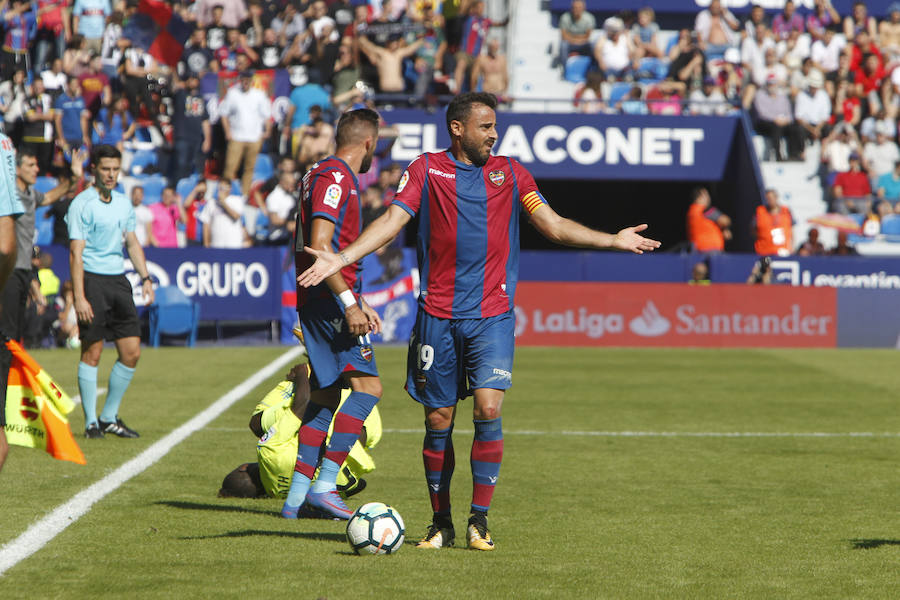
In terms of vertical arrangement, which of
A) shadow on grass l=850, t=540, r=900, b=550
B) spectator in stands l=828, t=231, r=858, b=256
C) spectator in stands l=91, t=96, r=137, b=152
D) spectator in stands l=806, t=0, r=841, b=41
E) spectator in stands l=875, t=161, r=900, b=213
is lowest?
spectator in stands l=828, t=231, r=858, b=256

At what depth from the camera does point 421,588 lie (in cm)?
538

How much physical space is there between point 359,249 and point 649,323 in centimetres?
1578

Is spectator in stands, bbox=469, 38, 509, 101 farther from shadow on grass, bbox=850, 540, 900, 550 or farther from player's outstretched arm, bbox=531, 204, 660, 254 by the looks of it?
shadow on grass, bbox=850, 540, 900, 550

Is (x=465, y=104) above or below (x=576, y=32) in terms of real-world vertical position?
below

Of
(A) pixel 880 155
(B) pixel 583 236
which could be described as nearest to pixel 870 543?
(B) pixel 583 236

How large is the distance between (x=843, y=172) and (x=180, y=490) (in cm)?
2039

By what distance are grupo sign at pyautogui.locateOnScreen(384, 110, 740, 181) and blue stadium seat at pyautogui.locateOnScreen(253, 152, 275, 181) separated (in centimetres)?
238

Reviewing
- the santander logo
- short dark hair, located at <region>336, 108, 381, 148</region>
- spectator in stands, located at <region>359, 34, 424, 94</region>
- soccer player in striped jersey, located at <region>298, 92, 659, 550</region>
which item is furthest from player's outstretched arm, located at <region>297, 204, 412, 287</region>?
spectator in stands, located at <region>359, 34, 424, 94</region>

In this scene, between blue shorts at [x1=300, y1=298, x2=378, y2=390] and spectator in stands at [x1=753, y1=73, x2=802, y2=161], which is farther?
spectator in stands at [x1=753, y1=73, x2=802, y2=161]

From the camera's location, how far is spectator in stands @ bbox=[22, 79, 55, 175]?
75.4 ft

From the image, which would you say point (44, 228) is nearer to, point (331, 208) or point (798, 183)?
point (798, 183)

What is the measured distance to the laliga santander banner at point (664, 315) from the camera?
21.1m

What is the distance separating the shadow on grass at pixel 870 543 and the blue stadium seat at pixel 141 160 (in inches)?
781

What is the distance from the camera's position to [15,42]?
24.8 m
